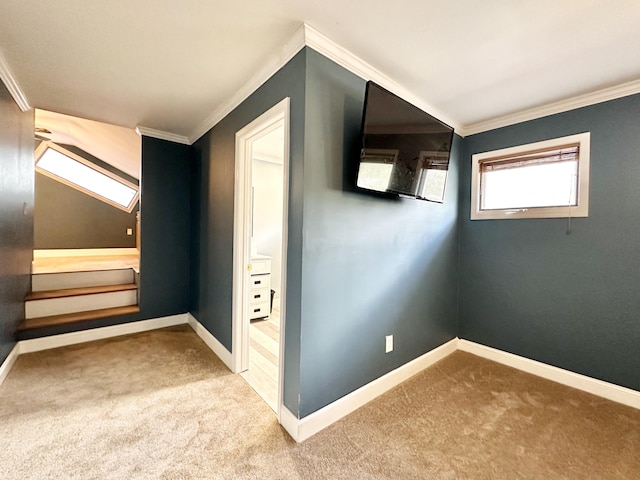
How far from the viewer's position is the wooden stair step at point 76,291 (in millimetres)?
2812

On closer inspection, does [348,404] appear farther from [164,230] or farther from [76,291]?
[76,291]

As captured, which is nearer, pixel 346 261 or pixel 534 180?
pixel 346 261

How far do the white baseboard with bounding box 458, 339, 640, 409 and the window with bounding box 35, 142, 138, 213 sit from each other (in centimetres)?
712

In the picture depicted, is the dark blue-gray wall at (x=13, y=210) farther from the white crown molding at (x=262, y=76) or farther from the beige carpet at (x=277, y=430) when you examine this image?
the white crown molding at (x=262, y=76)

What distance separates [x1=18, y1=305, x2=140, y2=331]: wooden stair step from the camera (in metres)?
2.61

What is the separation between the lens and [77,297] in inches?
117

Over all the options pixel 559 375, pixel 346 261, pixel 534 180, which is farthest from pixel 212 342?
pixel 534 180

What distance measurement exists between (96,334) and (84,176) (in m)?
4.55

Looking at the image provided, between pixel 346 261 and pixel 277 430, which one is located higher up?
pixel 346 261

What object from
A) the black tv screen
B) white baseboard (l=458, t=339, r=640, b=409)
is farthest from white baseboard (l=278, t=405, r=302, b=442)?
white baseboard (l=458, t=339, r=640, b=409)

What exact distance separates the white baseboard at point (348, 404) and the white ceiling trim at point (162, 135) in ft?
10.5

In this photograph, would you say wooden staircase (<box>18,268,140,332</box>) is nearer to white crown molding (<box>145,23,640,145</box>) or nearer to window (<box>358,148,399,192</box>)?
white crown molding (<box>145,23,640,145</box>)

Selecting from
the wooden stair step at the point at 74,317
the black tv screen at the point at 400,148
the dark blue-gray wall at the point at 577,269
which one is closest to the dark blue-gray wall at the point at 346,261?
the black tv screen at the point at 400,148

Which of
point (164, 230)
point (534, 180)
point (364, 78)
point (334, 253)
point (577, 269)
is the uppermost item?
point (364, 78)
